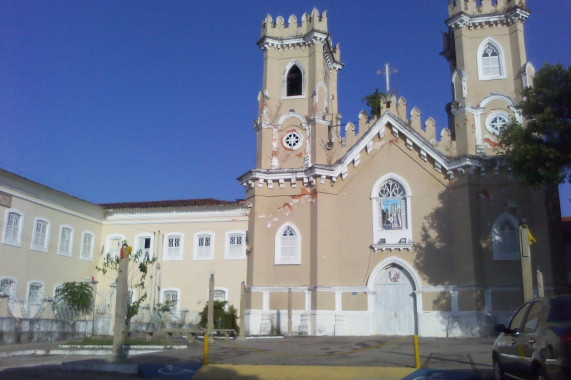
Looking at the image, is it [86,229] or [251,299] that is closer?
[251,299]

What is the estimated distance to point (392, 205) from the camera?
94.3 feet

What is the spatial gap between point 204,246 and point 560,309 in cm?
3190

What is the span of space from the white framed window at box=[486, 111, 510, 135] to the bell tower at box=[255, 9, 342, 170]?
7.83 meters

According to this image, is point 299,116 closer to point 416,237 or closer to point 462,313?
point 416,237

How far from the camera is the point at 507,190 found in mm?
27328

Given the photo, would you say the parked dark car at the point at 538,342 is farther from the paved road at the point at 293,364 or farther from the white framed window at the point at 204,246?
the white framed window at the point at 204,246

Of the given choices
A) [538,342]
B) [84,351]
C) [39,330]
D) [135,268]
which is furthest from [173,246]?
[538,342]

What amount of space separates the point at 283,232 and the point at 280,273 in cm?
212

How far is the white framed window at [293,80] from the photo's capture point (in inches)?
1265

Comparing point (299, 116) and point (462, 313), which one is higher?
point (299, 116)

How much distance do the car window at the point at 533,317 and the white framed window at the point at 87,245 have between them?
3465 centimetres

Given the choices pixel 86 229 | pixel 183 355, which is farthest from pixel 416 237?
pixel 86 229

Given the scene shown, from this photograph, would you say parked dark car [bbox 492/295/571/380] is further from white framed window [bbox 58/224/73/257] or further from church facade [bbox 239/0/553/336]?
white framed window [bbox 58/224/73/257]

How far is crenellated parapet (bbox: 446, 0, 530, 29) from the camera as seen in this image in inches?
1159
